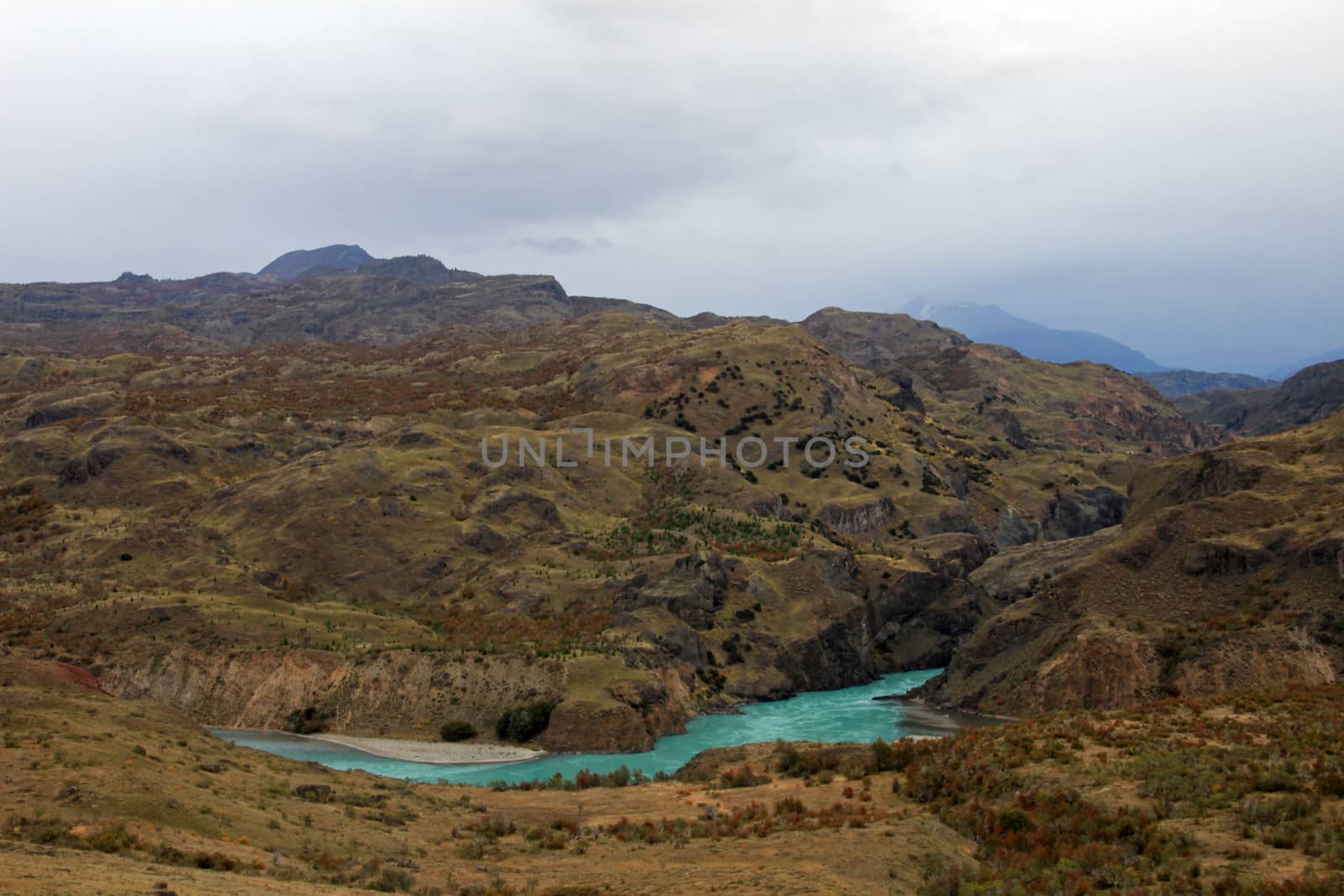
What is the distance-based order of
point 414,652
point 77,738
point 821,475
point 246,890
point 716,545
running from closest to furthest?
point 246,890 < point 77,738 < point 414,652 < point 716,545 < point 821,475

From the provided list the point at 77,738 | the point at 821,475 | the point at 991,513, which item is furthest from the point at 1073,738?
the point at 991,513

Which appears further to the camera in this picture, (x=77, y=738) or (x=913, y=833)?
(x=77, y=738)

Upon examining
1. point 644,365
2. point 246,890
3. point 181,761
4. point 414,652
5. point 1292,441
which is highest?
point 644,365

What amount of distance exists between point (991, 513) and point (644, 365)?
235ft

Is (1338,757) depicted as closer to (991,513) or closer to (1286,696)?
(1286,696)

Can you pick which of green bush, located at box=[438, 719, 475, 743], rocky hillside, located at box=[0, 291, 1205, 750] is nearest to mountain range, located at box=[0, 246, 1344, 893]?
green bush, located at box=[438, 719, 475, 743]

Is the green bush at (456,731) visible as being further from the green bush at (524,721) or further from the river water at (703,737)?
the river water at (703,737)

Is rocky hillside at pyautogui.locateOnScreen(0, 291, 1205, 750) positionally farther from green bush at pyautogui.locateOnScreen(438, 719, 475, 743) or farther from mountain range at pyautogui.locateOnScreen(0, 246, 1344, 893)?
green bush at pyautogui.locateOnScreen(438, 719, 475, 743)

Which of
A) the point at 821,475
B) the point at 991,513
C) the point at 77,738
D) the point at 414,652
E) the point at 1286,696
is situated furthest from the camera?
the point at 991,513

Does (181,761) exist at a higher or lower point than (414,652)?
higher

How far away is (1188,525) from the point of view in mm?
80375

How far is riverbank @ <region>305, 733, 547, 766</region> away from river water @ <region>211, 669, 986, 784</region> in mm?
725

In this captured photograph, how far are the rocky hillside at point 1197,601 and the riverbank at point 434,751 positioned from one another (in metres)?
39.6

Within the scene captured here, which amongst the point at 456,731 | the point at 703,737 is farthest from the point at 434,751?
the point at 703,737
